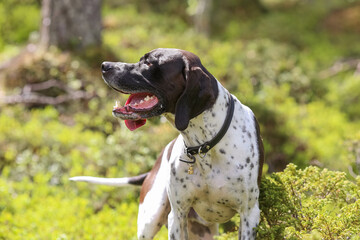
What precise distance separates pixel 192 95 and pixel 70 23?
21.3ft

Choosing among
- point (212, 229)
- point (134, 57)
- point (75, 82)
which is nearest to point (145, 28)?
point (134, 57)

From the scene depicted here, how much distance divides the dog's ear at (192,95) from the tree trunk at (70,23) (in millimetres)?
6323

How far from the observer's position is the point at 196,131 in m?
3.12

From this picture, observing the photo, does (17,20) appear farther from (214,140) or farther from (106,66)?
(214,140)

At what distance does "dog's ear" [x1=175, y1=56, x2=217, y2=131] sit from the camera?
291 cm

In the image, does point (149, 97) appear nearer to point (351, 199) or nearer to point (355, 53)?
point (351, 199)

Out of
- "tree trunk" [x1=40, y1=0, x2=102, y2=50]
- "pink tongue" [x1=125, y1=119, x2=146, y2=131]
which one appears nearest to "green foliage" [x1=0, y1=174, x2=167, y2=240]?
"pink tongue" [x1=125, y1=119, x2=146, y2=131]

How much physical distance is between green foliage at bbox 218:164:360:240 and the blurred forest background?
6 cm

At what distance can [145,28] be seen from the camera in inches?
499

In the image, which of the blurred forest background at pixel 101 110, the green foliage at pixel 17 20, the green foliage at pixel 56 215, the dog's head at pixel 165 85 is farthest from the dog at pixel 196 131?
the green foliage at pixel 17 20

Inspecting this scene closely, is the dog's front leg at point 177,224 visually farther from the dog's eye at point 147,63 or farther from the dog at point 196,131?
the dog's eye at point 147,63

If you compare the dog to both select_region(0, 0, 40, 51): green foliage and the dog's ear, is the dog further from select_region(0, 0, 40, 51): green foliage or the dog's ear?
select_region(0, 0, 40, 51): green foliage

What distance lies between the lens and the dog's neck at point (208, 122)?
3.05 m

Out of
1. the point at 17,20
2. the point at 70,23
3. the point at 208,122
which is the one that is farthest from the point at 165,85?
the point at 17,20
